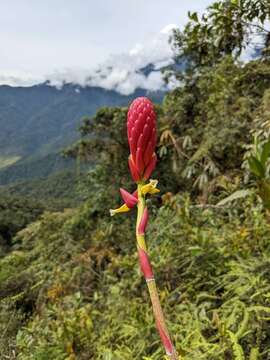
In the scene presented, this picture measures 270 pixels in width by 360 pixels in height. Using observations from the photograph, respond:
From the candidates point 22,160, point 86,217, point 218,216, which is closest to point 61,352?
point 218,216

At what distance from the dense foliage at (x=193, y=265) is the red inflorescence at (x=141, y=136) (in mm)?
708

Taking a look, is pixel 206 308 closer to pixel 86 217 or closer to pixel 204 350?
pixel 204 350

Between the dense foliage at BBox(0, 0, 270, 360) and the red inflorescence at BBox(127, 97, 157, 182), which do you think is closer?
the red inflorescence at BBox(127, 97, 157, 182)

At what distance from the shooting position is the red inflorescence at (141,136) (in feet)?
1.52

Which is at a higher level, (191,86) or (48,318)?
(191,86)

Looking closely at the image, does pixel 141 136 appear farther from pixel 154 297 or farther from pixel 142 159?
pixel 154 297

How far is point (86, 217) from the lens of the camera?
9.42 metres

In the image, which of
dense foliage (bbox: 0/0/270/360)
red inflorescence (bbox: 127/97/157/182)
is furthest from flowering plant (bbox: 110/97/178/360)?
dense foliage (bbox: 0/0/270/360)

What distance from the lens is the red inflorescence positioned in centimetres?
46

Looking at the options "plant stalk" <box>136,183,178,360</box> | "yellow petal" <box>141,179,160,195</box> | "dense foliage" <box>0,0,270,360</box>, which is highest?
"yellow petal" <box>141,179,160,195</box>

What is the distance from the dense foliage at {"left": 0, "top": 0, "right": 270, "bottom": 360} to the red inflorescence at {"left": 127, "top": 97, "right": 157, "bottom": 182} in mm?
708

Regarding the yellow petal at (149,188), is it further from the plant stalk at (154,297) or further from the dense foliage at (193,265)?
the dense foliage at (193,265)

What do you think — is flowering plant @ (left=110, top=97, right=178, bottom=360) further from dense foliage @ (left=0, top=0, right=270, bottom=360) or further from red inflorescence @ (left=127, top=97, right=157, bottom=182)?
dense foliage @ (left=0, top=0, right=270, bottom=360)

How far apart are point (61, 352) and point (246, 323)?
1.45 meters
